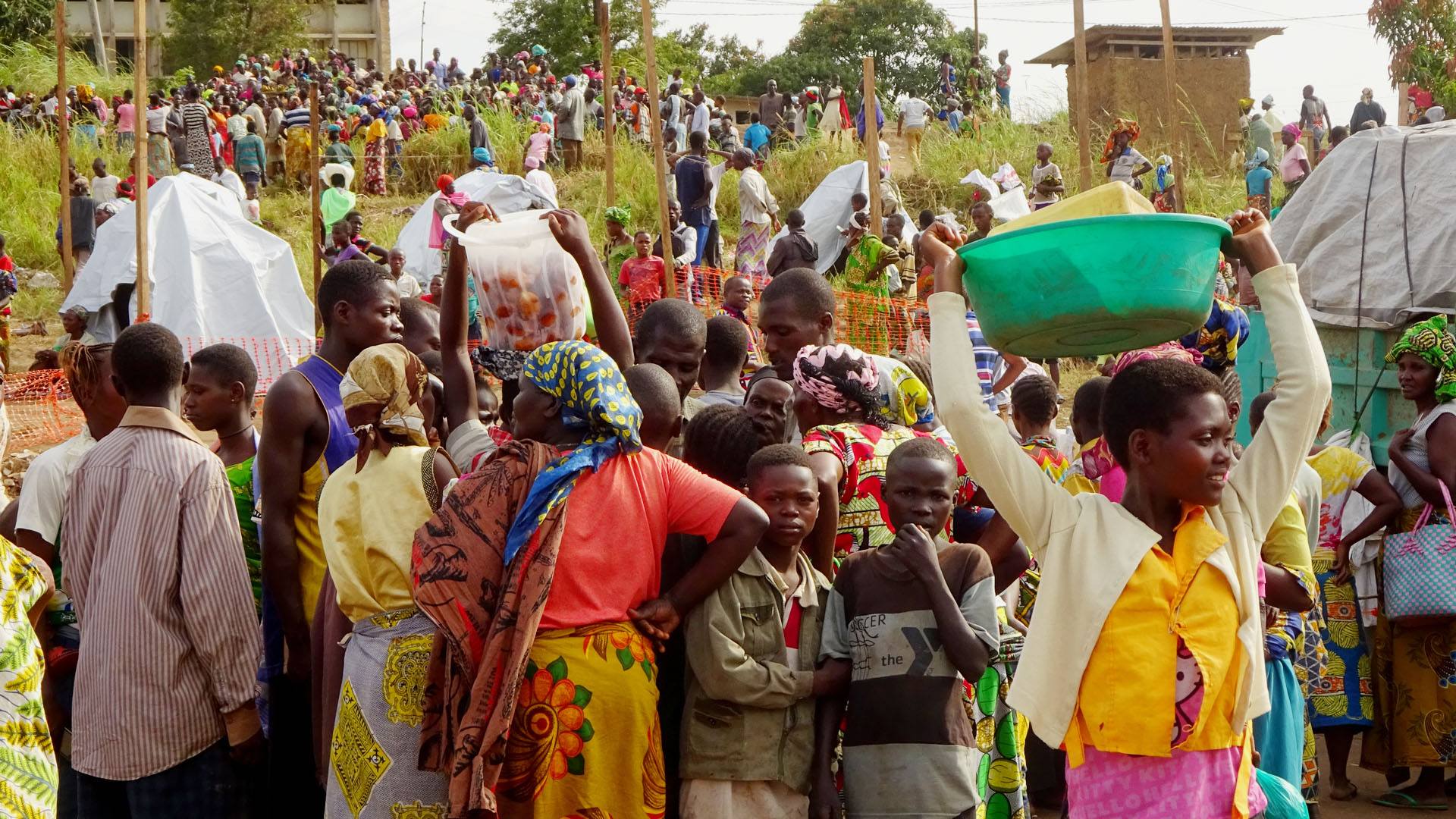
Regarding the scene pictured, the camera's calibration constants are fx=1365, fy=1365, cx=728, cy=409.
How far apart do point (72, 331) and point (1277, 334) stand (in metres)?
11.2

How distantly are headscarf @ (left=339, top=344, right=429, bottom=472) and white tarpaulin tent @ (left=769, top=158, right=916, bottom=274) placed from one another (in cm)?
1399

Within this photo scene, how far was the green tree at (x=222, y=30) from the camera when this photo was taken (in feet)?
139

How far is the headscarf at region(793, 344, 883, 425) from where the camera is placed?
3.93 metres

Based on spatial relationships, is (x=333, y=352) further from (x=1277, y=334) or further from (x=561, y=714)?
(x=1277, y=334)

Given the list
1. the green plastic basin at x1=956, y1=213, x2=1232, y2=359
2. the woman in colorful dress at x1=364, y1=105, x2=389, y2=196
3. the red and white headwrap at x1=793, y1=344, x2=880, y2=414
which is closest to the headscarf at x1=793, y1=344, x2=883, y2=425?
the red and white headwrap at x1=793, y1=344, x2=880, y2=414

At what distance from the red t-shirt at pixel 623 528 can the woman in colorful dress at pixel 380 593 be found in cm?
45

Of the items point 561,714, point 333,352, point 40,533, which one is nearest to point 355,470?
point 333,352

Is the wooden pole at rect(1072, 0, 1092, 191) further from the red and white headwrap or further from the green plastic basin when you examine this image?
the green plastic basin

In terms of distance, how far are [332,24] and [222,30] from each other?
1135 cm

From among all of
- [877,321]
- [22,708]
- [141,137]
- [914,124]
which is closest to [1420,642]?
[22,708]

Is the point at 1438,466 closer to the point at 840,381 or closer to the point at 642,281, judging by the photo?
the point at 840,381

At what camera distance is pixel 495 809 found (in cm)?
309

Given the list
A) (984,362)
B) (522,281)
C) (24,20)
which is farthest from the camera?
(24,20)

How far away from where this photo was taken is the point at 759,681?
330cm
